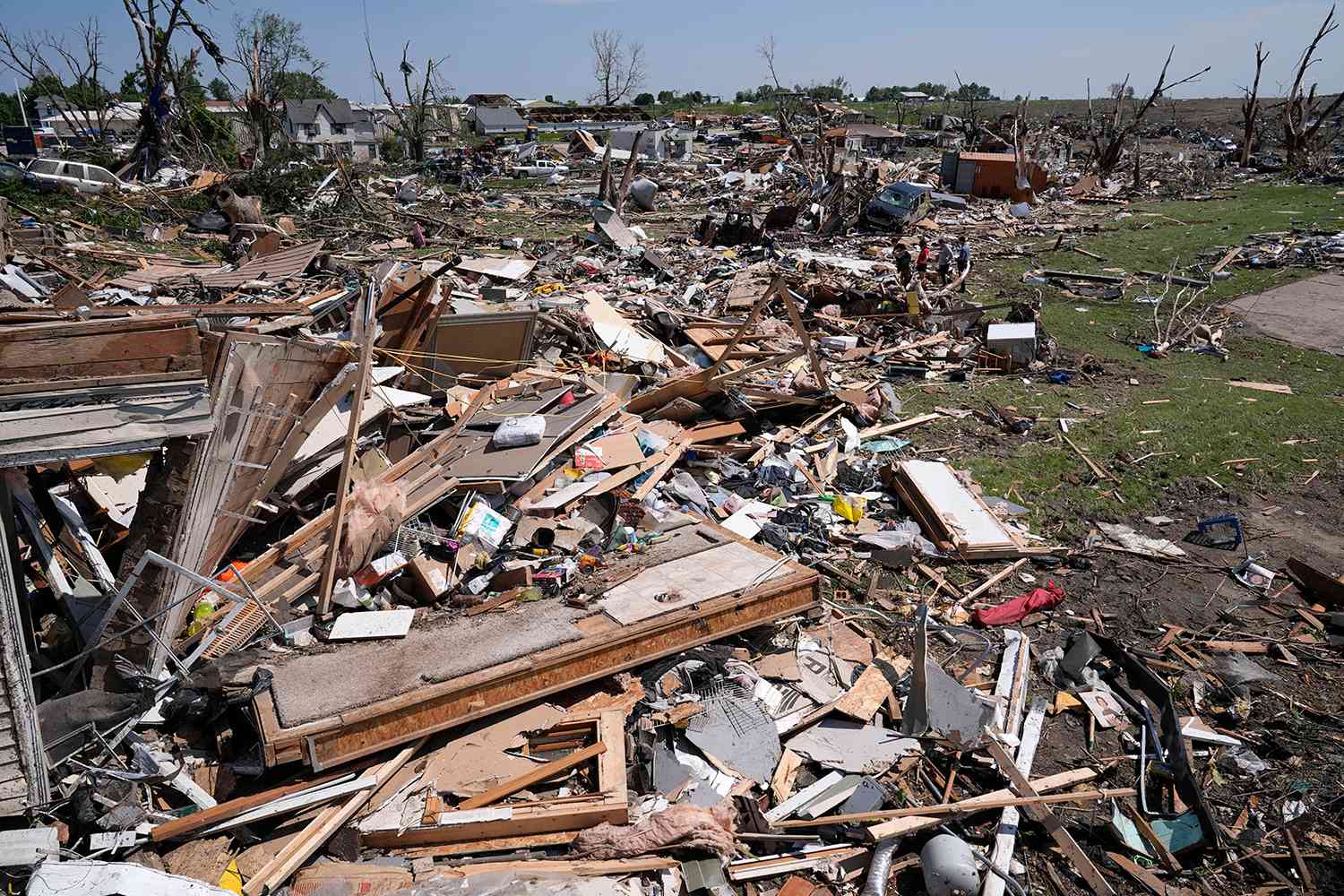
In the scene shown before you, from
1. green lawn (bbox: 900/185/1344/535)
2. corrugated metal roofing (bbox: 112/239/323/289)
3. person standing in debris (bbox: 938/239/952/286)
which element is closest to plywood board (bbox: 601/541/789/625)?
green lawn (bbox: 900/185/1344/535)

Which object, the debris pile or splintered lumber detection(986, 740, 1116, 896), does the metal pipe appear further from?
splintered lumber detection(986, 740, 1116, 896)

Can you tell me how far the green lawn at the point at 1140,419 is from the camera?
8141mm

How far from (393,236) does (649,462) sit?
563 inches

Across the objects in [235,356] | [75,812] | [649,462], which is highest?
[235,356]

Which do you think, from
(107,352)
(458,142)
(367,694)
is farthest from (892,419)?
(458,142)

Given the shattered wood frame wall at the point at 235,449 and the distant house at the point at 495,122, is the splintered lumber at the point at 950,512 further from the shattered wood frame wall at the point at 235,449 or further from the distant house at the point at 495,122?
the distant house at the point at 495,122

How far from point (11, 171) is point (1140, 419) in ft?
77.5

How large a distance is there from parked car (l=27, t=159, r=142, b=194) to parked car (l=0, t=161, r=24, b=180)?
181 mm

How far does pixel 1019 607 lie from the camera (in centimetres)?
614

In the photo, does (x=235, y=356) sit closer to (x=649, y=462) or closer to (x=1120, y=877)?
(x=649, y=462)

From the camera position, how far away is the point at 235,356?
15.0 feet

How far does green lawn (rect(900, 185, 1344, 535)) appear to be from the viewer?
814 cm

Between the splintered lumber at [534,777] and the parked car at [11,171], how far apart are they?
2122cm

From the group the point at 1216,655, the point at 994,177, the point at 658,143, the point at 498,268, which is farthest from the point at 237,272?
the point at 658,143
